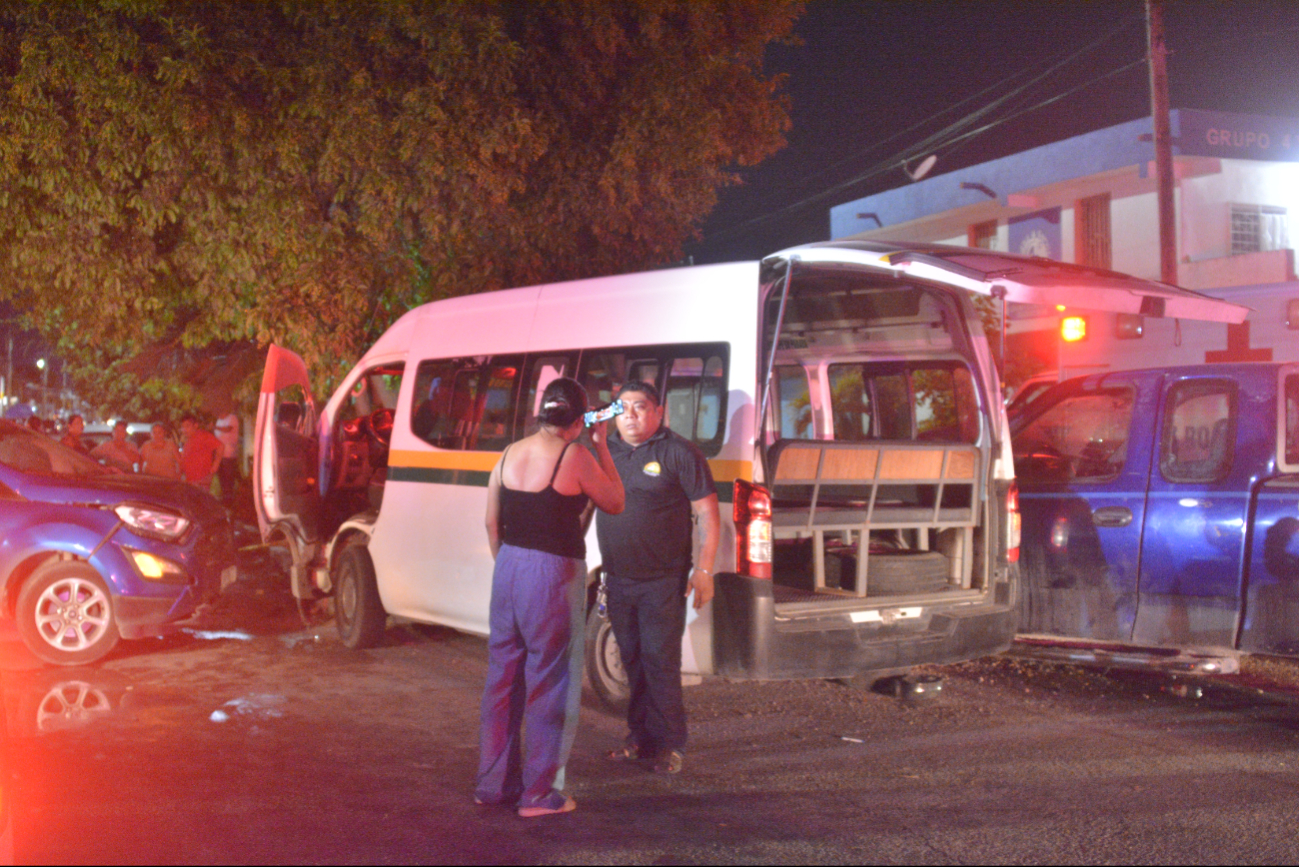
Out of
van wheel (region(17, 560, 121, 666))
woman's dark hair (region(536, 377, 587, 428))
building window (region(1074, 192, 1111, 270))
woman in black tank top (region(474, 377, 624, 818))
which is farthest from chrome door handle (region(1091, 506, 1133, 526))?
building window (region(1074, 192, 1111, 270))

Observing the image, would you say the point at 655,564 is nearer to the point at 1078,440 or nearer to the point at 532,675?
the point at 532,675

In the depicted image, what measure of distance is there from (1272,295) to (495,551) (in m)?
20.9

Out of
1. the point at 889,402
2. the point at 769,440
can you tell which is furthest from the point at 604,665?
the point at 889,402

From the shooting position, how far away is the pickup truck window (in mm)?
7168

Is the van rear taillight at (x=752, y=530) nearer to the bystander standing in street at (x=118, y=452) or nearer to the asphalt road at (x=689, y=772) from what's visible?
the asphalt road at (x=689, y=772)

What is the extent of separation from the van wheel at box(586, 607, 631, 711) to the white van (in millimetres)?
12

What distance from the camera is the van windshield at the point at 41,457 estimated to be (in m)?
8.51

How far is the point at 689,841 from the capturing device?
180 inches

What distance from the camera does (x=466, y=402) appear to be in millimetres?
7895

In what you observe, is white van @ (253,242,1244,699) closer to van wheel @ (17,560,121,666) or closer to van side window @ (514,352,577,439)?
van side window @ (514,352,577,439)

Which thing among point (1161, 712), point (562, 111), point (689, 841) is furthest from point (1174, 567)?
point (562, 111)

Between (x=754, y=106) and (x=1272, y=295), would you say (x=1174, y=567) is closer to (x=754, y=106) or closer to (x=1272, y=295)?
(x=754, y=106)

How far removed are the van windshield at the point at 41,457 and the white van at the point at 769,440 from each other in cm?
139

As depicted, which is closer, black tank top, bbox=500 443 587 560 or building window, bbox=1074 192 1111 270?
black tank top, bbox=500 443 587 560
